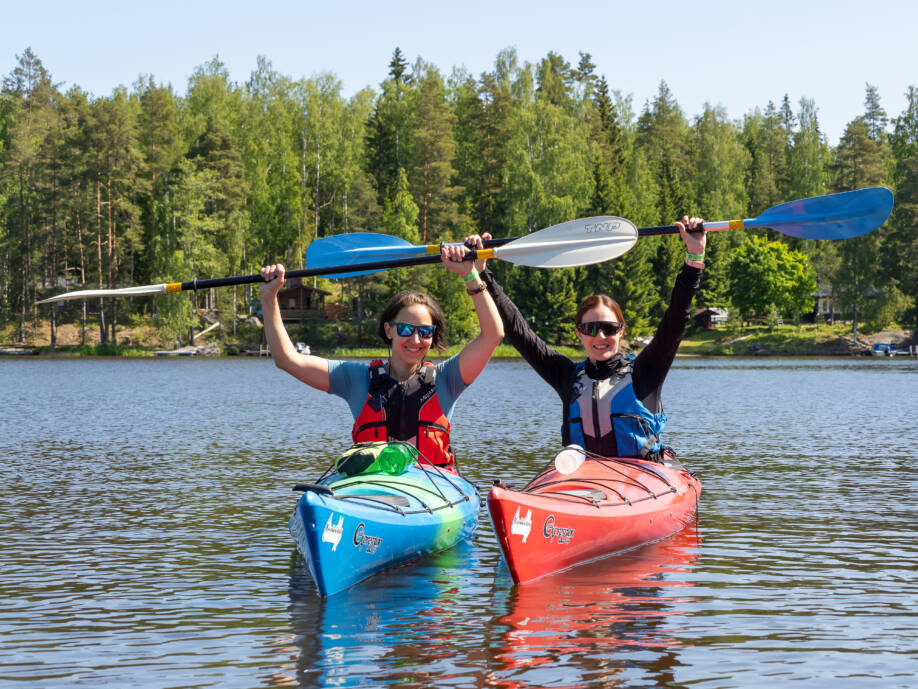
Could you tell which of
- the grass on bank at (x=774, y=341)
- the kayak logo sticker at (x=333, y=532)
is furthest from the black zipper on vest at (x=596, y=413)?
the grass on bank at (x=774, y=341)

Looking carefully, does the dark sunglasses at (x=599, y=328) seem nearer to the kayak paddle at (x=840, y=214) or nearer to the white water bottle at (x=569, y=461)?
the white water bottle at (x=569, y=461)

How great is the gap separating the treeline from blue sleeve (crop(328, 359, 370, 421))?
48070 millimetres

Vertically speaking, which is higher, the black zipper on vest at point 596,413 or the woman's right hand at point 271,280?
the woman's right hand at point 271,280

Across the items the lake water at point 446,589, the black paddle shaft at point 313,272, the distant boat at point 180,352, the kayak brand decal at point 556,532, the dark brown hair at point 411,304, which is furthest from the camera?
the distant boat at point 180,352

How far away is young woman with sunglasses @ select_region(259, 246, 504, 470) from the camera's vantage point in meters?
7.27

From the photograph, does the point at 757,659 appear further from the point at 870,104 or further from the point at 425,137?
the point at 870,104

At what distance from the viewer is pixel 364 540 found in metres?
6.81

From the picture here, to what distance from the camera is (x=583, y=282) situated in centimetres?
6041

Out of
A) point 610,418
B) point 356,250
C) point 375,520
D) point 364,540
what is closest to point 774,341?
point 356,250

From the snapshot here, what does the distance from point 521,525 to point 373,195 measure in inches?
2061

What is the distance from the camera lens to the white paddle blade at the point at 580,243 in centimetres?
845

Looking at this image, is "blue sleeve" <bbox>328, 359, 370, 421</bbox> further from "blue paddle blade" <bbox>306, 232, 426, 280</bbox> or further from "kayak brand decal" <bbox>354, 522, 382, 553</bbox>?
"blue paddle blade" <bbox>306, 232, 426, 280</bbox>

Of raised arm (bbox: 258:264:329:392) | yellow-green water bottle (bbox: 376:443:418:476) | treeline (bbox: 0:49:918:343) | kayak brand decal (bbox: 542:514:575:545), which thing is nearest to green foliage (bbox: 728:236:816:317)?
treeline (bbox: 0:49:918:343)

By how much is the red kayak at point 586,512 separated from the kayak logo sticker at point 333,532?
0.93 m
